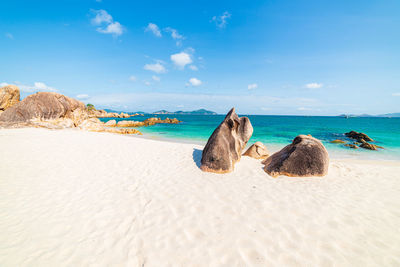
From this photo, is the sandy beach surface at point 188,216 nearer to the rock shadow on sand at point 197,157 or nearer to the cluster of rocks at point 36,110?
the rock shadow on sand at point 197,157

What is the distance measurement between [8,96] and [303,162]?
27373mm

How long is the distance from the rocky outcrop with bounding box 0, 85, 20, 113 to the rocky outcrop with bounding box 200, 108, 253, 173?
22.7 meters

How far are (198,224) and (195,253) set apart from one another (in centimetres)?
83

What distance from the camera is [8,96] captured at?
1670 cm

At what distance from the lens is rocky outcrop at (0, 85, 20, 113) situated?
53.7ft

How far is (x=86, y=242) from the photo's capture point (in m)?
3.46

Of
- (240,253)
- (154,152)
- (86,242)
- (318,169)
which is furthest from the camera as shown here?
(154,152)

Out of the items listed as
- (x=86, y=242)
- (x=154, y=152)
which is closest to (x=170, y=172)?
(x=154, y=152)

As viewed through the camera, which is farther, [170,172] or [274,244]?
[170,172]

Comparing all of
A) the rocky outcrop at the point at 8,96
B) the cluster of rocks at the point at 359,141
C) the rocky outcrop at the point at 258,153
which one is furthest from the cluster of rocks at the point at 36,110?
the cluster of rocks at the point at 359,141

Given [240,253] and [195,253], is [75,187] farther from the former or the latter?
[240,253]

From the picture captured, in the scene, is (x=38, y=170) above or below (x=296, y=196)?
above

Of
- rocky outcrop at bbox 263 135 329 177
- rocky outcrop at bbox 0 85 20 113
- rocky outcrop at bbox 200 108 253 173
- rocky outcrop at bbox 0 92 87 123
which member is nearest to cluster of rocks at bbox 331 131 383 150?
rocky outcrop at bbox 263 135 329 177

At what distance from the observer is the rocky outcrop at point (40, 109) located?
1594 centimetres
